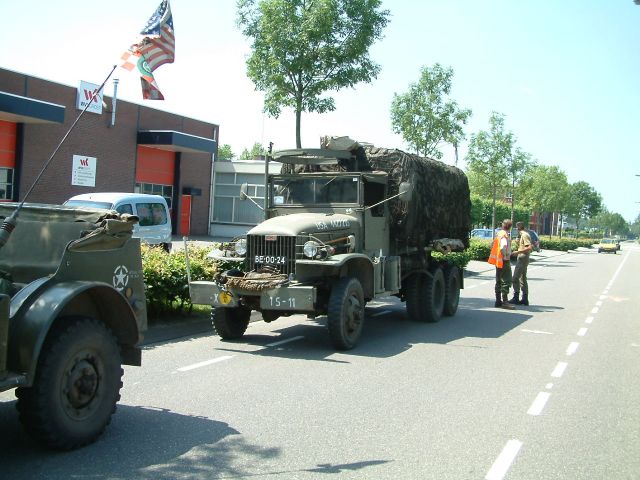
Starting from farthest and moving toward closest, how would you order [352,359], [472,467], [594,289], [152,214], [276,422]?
1. [594,289]
2. [152,214]
3. [352,359]
4. [276,422]
5. [472,467]

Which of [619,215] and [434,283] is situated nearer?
[434,283]

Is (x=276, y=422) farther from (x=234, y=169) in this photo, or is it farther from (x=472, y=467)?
(x=234, y=169)

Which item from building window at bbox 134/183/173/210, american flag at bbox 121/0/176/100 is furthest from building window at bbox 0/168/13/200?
american flag at bbox 121/0/176/100

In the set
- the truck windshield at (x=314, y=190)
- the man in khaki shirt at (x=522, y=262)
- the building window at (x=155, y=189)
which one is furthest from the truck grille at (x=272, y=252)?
the building window at (x=155, y=189)

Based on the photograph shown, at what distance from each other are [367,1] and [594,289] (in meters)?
11.3

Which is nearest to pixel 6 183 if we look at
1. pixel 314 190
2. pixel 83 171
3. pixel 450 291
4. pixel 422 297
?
pixel 83 171

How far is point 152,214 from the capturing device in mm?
16938

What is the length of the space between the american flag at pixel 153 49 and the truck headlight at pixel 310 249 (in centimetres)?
276

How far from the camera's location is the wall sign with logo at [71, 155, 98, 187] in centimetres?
2733

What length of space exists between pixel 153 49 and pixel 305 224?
336 centimetres

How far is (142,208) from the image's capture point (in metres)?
16.7

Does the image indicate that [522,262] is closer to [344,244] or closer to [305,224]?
[344,244]

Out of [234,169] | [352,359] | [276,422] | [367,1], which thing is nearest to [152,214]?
[367,1]

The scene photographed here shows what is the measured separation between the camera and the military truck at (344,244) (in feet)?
28.1
